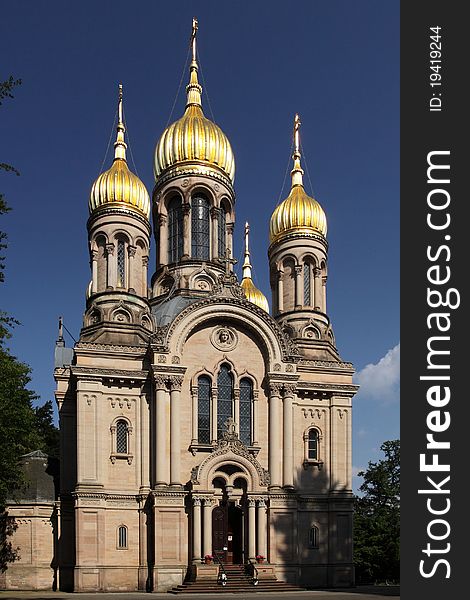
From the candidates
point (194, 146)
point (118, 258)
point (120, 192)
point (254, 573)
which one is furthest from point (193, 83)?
point (254, 573)

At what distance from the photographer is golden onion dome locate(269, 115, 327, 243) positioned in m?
46.5

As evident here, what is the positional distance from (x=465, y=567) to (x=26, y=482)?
2886 centimetres

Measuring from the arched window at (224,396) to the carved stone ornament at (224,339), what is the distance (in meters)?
0.96

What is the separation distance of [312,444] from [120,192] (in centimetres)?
1647

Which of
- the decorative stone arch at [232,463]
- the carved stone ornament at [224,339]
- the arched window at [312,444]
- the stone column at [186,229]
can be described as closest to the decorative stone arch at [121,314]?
the carved stone ornament at [224,339]

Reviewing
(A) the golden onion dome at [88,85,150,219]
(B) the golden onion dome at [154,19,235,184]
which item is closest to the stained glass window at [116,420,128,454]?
(A) the golden onion dome at [88,85,150,219]

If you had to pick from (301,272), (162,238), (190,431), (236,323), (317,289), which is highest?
(162,238)

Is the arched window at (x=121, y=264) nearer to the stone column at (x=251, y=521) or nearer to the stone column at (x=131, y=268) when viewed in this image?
the stone column at (x=131, y=268)

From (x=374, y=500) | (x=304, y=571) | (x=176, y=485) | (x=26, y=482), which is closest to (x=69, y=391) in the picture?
(x=26, y=482)

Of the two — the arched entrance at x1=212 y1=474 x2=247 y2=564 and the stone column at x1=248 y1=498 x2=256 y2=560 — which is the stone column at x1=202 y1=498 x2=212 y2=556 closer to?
the arched entrance at x1=212 y1=474 x2=247 y2=564

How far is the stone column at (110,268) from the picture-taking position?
4216 cm

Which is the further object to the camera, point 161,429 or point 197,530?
point 161,429

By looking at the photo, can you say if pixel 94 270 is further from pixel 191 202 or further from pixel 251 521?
pixel 251 521

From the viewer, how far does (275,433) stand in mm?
39656
